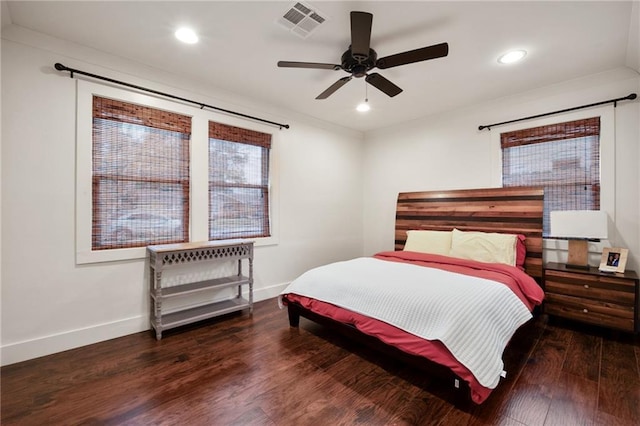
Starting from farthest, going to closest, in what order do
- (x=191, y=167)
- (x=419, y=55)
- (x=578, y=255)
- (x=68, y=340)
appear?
(x=191, y=167)
(x=578, y=255)
(x=68, y=340)
(x=419, y=55)

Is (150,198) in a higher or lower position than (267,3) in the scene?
lower

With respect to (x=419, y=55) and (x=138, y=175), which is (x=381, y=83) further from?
(x=138, y=175)

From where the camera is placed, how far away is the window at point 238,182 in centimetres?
347

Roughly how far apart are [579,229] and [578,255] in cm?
36

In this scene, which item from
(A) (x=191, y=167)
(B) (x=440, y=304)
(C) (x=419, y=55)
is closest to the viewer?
(B) (x=440, y=304)

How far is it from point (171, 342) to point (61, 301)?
997 mm

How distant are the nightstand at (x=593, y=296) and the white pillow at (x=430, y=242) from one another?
3.42 ft

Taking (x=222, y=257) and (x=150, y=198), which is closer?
(x=150, y=198)

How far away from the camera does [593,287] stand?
2.75 m

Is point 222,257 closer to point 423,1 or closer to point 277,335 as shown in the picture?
point 277,335

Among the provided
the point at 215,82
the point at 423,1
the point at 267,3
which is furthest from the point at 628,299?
the point at 215,82

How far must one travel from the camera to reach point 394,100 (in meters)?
3.81

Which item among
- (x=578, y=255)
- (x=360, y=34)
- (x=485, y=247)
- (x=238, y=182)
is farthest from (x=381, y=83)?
(x=578, y=255)

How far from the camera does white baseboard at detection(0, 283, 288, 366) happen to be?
2.28 m
